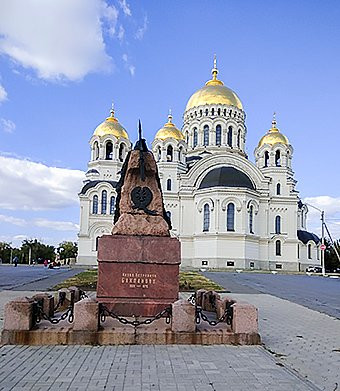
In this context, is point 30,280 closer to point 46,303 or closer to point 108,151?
point 46,303

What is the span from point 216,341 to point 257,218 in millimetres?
50984

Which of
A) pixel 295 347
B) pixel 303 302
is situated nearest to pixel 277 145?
pixel 303 302

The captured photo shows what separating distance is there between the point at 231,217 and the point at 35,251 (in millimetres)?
52327

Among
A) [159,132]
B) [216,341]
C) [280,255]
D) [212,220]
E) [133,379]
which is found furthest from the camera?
[159,132]

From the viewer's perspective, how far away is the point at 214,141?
65312 mm

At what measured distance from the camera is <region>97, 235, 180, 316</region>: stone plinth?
9.92 metres

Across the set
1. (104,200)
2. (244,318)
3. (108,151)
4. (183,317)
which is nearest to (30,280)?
(183,317)

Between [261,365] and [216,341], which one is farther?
[216,341]

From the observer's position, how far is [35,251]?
3770 inches

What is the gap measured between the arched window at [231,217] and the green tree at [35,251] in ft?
158

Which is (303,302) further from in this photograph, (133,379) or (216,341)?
(133,379)

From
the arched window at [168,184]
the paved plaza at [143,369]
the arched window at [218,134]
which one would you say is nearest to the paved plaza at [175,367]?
the paved plaza at [143,369]

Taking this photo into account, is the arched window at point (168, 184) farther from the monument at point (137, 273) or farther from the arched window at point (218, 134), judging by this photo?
the monument at point (137, 273)

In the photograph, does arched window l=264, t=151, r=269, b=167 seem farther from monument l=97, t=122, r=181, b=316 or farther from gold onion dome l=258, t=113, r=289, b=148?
monument l=97, t=122, r=181, b=316
